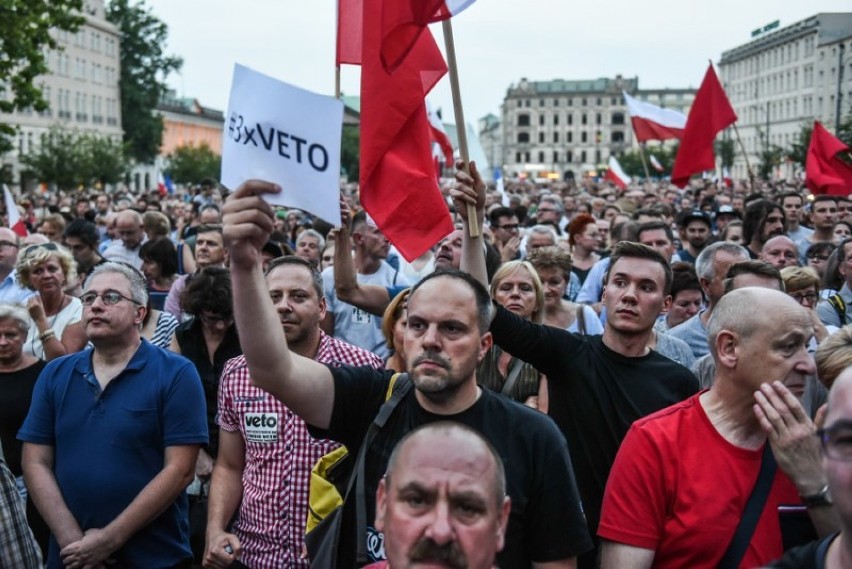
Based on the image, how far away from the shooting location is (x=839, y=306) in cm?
722

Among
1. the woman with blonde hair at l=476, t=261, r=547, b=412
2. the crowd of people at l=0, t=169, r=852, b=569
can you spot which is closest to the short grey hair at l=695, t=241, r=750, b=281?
the crowd of people at l=0, t=169, r=852, b=569

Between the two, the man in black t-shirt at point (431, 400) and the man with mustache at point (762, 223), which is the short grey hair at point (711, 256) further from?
the man in black t-shirt at point (431, 400)

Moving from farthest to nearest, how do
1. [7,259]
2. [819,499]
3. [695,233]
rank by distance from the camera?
1. [695,233]
2. [7,259]
3. [819,499]

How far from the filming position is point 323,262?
983cm

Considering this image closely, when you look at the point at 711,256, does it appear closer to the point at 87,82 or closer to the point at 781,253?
the point at 781,253

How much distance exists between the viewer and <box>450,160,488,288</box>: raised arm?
4430 millimetres

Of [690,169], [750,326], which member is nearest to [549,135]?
[690,169]

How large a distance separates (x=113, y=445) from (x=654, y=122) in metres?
16.5

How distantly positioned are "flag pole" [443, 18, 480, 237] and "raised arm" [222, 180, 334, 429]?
1.13m

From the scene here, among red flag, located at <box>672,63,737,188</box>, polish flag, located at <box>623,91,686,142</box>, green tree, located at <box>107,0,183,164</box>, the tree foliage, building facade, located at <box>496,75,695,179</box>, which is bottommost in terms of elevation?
red flag, located at <box>672,63,737,188</box>

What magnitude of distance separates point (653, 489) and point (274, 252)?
5.98m

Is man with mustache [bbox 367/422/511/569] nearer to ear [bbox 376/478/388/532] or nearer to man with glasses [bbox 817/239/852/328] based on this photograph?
ear [bbox 376/478/388/532]

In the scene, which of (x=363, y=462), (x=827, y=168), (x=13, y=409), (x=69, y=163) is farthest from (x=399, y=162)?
(x=69, y=163)

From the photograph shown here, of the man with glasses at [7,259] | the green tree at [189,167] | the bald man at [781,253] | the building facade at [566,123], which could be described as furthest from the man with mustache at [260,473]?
the building facade at [566,123]
